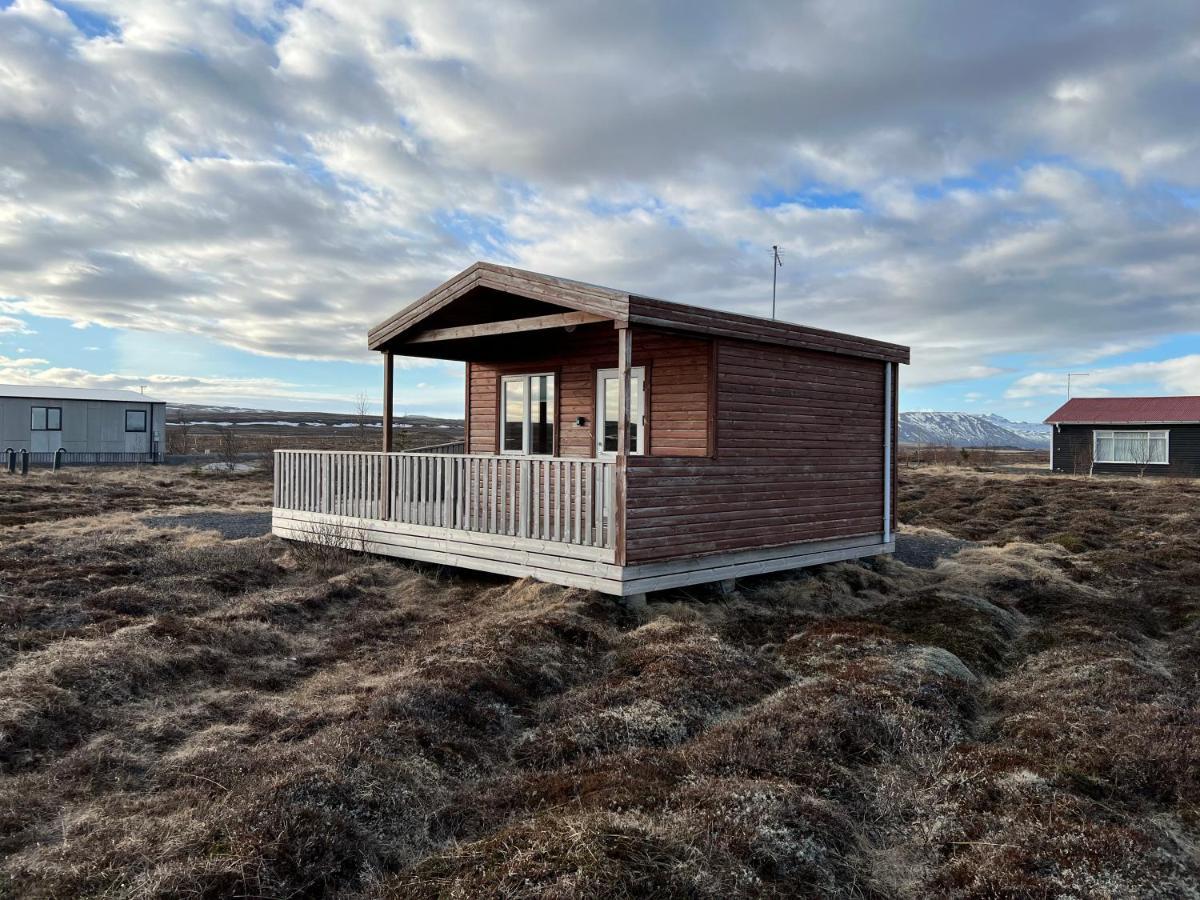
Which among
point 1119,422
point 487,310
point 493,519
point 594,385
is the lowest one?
point 493,519

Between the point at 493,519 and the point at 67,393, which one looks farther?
the point at 67,393

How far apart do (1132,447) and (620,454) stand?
32035mm

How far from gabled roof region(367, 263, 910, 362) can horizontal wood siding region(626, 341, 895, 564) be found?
24cm

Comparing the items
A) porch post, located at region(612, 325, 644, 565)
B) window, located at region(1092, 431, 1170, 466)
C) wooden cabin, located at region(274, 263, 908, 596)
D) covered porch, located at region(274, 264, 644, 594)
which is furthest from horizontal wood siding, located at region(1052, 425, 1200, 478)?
porch post, located at region(612, 325, 644, 565)

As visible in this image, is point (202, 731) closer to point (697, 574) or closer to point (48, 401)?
point (697, 574)

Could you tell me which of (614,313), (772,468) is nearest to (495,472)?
(614,313)

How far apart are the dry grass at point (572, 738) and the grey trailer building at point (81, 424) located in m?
26.7

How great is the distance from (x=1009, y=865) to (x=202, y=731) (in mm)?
4820

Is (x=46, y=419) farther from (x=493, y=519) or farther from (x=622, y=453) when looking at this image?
(x=622, y=453)

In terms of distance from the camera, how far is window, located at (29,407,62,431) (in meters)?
32.2

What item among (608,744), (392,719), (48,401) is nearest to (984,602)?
(608,744)

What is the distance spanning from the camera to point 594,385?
11.8 meters

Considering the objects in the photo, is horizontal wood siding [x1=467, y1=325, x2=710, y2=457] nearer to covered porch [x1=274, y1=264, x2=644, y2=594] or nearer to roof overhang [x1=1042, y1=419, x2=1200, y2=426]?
covered porch [x1=274, y1=264, x2=644, y2=594]

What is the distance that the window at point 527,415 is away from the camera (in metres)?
12.6
